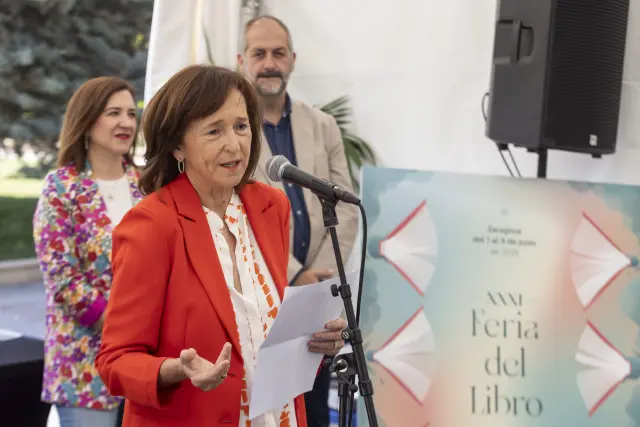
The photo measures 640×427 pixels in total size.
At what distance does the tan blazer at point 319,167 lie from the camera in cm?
342

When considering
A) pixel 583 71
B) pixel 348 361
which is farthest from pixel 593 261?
pixel 348 361

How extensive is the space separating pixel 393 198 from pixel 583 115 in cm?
81

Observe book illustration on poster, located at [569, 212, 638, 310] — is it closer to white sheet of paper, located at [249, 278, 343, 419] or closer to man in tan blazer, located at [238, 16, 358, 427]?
man in tan blazer, located at [238, 16, 358, 427]

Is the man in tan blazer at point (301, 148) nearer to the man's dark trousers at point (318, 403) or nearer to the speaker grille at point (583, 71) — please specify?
the man's dark trousers at point (318, 403)

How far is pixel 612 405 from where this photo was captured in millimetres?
2832

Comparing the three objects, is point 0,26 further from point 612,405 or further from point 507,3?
point 612,405

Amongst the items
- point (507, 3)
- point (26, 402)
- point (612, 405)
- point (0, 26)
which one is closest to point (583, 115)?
point (507, 3)

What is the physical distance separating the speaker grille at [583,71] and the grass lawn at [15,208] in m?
4.18

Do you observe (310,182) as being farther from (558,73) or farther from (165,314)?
(558,73)

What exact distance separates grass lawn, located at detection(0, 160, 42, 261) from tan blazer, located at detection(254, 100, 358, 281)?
323cm

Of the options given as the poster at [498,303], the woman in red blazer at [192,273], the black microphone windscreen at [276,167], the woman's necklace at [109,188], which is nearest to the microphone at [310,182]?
the black microphone windscreen at [276,167]

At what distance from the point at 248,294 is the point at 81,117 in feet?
4.84

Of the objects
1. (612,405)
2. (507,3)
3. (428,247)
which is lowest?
(612,405)

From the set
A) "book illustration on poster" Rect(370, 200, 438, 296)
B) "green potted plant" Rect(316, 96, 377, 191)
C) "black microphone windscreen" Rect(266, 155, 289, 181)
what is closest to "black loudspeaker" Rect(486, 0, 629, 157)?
"book illustration on poster" Rect(370, 200, 438, 296)
